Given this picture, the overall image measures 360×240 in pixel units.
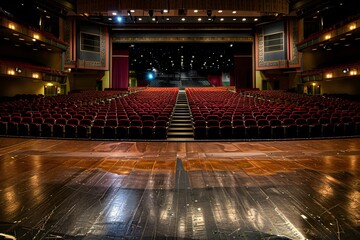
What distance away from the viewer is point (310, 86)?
1565cm

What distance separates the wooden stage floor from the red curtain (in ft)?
46.9

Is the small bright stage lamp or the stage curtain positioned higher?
the small bright stage lamp

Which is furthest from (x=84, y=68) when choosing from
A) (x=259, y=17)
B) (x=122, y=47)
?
(x=259, y=17)

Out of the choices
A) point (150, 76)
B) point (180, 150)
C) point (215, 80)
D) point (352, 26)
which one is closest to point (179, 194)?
point (180, 150)

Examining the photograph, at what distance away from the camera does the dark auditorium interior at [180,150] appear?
1869 millimetres

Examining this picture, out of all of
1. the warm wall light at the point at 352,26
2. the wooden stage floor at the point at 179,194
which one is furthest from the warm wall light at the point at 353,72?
the wooden stage floor at the point at 179,194

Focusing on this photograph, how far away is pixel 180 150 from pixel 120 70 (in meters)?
14.9

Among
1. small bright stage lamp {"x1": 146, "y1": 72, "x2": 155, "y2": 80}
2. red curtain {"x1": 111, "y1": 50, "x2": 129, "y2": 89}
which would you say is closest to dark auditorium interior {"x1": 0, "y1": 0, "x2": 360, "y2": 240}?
red curtain {"x1": 111, "y1": 50, "x2": 129, "y2": 89}

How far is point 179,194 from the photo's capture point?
237cm

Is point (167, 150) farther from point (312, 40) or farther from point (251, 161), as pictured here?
point (312, 40)

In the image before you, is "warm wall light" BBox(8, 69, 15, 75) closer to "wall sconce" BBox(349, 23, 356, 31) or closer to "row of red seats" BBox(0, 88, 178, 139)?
"row of red seats" BBox(0, 88, 178, 139)

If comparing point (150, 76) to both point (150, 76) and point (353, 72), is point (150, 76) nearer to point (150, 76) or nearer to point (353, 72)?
point (150, 76)

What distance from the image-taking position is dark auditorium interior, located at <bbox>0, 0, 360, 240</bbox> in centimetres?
187

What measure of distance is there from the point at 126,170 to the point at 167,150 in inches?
50.5
